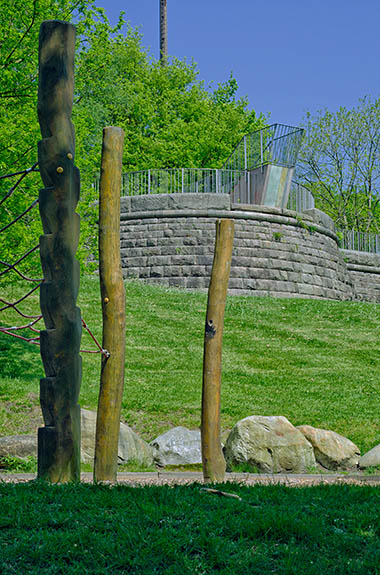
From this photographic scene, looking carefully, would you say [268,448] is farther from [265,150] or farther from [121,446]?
[265,150]

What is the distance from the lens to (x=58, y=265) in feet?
18.7

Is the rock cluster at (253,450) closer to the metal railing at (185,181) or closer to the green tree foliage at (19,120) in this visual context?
the green tree foliage at (19,120)

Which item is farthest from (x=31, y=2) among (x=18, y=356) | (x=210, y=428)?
(x=210, y=428)

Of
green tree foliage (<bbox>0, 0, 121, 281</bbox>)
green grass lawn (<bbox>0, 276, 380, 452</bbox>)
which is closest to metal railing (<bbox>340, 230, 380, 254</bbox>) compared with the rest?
green grass lawn (<bbox>0, 276, 380, 452</bbox>)

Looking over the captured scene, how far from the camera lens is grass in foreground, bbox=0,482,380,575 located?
390 centimetres

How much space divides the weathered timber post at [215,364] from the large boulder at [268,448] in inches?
79.5

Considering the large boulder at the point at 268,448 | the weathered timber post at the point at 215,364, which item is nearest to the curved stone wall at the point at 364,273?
the large boulder at the point at 268,448

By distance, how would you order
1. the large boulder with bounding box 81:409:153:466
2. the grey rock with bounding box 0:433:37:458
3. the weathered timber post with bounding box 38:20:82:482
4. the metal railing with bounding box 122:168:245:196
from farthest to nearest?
the metal railing with bounding box 122:168:245:196
the large boulder with bounding box 81:409:153:466
the grey rock with bounding box 0:433:37:458
the weathered timber post with bounding box 38:20:82:482

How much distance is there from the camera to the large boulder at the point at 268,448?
905 cm

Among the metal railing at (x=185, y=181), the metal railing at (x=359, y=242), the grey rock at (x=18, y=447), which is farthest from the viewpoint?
the metal railing at (x=359, y=242)

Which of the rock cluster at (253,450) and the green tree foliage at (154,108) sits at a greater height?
the green tree foliage at (154,108)

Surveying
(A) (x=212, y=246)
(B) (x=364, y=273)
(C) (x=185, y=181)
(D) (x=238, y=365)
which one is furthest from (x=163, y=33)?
(D) (x=238, y=365)

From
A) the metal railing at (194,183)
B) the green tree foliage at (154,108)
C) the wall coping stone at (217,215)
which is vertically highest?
the green tree foliage at (154,108)

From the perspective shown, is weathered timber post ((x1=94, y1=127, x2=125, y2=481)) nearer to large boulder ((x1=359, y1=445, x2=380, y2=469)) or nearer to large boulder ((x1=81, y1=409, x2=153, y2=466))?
large boulder ((x1=81, y1=409, x2=153, y2=466))
